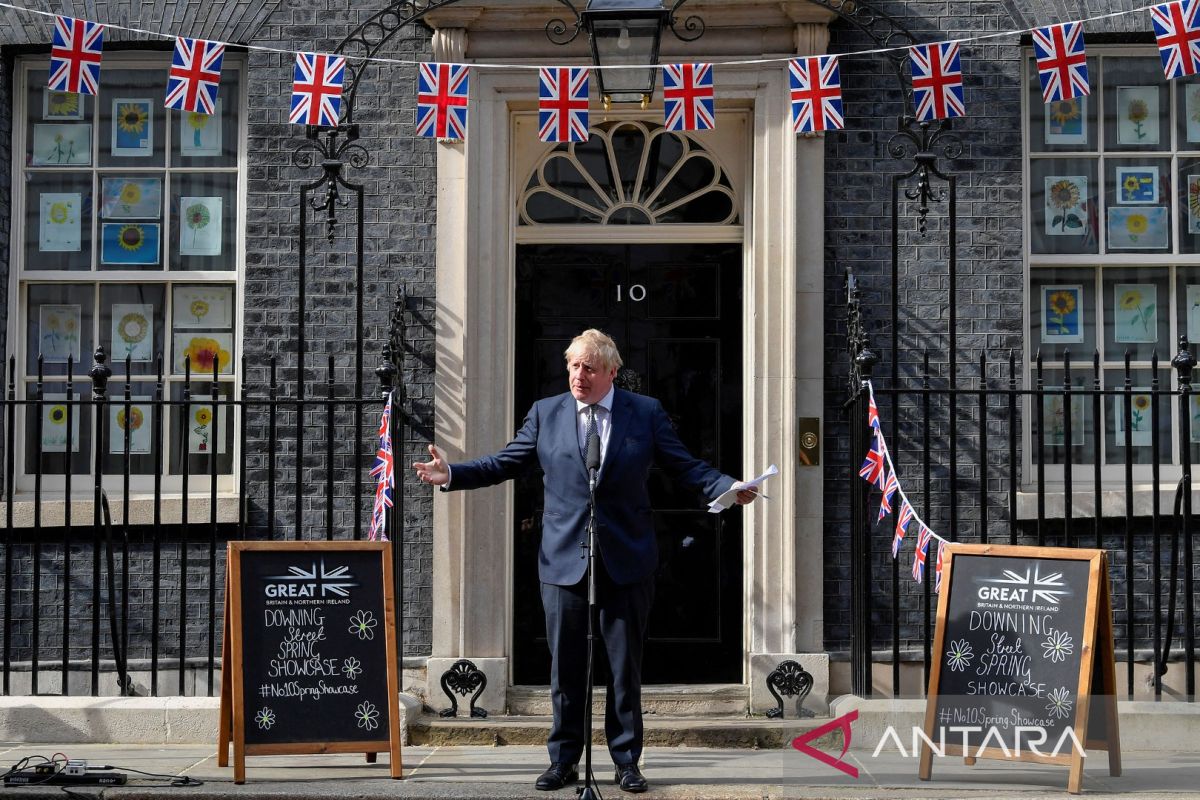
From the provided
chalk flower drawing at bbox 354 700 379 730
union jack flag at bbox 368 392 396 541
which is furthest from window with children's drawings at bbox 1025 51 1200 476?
chalk flower drawing at bbox 354 700 379 730

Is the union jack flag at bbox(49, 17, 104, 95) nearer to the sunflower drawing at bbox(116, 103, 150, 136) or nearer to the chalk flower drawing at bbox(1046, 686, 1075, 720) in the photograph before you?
the sunflower drawing at bbox(116, 103, 150, 136)

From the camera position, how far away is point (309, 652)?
20.9 ft

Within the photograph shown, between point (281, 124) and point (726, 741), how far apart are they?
13.7ft

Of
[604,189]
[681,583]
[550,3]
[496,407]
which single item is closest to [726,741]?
[681,583]

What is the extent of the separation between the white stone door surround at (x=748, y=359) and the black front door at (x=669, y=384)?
0.19 meters

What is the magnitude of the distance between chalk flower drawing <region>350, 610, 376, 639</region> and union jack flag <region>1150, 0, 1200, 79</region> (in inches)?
180

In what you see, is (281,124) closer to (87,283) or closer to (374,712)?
(87,283)

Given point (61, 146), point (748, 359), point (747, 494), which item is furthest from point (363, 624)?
point (61, 146)

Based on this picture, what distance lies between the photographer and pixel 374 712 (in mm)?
6359

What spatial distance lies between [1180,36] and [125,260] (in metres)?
5.75

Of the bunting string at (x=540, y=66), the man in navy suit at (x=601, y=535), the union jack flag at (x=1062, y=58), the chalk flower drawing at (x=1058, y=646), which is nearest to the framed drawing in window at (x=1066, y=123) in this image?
the bunting string at (x=540, y=66)

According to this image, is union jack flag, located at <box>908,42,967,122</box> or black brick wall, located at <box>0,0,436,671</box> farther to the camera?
black brick wall, located at <box>0,0,436,671</box>

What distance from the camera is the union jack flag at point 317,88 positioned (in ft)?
24.5

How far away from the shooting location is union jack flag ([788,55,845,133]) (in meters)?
7.44
